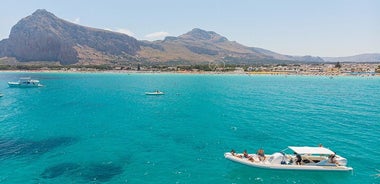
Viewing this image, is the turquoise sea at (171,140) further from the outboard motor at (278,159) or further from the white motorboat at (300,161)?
the outboard motor at (278,159)

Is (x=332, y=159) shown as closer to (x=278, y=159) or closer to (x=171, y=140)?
(x=278, y=159)

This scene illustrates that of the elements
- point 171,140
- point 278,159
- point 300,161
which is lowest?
point 171,140

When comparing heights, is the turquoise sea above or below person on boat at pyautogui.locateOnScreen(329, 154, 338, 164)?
below

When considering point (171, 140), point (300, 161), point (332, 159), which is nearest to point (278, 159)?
point (300, 161)

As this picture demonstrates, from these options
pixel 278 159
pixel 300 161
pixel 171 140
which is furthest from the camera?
pixel 171 140

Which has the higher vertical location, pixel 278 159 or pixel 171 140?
pixel 278 159

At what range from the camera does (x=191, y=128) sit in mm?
55312

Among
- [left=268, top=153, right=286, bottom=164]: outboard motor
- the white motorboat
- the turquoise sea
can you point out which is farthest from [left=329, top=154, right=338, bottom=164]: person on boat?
[left=268, top=153, right=286, bottom=164]: outboard motor

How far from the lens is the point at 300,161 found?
35625mm

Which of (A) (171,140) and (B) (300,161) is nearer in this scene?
(B) (300,161)

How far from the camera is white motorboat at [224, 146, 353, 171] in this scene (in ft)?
113

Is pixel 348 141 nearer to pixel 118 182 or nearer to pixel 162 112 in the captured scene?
pixel 118 182

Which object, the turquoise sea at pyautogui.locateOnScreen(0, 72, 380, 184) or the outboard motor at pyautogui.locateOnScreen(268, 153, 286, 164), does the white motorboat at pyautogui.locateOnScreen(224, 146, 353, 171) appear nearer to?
the outboard motor at pyautogui.locateOnScreen(268, 153, 286, 164)

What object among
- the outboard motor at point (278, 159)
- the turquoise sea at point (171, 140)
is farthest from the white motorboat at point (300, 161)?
the turquoise sea at point (171, 140)
